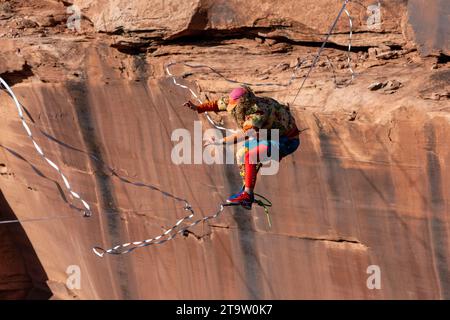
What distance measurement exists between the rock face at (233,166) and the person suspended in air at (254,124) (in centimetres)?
28

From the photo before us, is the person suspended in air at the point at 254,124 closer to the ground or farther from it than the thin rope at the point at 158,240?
closer to the ground

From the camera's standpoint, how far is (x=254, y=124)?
6.09 meters

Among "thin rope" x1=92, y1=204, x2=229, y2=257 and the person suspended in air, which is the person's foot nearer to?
the person suspended in air

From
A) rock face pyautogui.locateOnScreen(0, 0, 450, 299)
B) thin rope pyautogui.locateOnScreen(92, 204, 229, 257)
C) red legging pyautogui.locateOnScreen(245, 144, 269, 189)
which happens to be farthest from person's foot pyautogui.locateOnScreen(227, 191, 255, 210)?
thin rope pyautogui.locateOnScreen(92, 204, 229, 257)

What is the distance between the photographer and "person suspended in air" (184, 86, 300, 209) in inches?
239

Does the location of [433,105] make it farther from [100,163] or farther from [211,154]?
[100,163]

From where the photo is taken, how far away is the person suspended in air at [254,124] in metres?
6.06

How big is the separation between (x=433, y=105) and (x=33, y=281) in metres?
7.38

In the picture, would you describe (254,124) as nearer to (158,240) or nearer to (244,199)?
(244,199)

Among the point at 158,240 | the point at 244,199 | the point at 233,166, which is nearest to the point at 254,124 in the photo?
the point at 244,199

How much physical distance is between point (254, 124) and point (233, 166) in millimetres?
1585

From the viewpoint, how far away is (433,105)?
6.09 metres

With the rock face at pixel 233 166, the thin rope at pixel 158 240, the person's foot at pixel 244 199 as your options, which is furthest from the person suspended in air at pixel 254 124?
the thin rope at pixel 158 240

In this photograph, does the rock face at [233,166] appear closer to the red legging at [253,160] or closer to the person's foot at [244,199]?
the red legging at [253,160]
